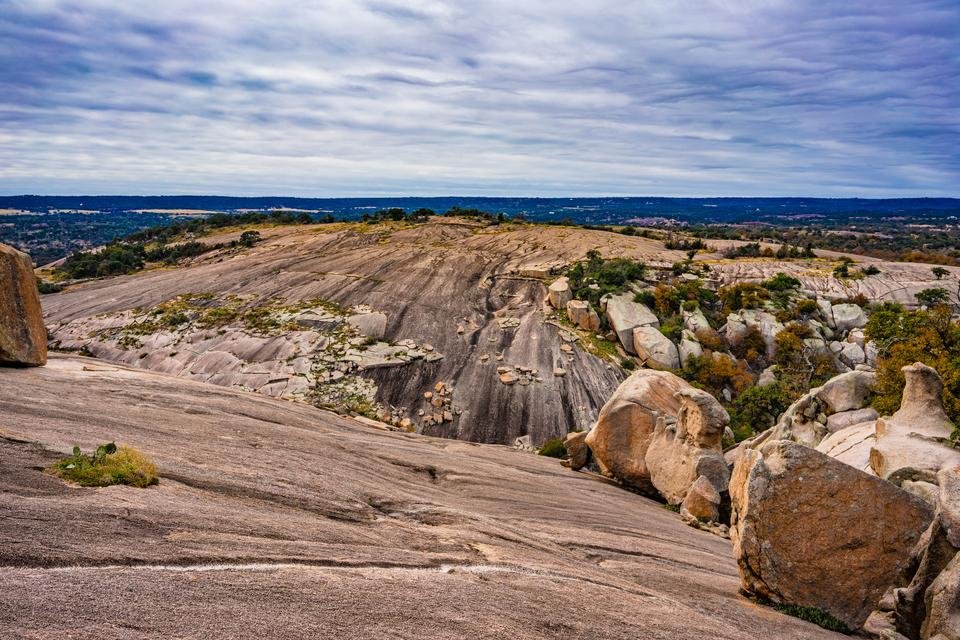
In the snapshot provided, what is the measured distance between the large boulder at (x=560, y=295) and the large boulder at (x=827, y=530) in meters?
42.7

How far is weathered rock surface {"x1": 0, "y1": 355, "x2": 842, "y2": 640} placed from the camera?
7.84 metres

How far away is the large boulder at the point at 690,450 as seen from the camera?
889 inches

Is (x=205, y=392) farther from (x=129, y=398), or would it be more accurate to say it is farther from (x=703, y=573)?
(x=703, y=573)

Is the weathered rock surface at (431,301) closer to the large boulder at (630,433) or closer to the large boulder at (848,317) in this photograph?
the large boulder at (630,433)

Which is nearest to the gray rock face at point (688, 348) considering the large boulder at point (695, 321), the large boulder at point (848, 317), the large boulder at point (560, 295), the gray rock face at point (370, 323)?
the large boulder at point (695, 321)

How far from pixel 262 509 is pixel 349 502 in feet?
7.83

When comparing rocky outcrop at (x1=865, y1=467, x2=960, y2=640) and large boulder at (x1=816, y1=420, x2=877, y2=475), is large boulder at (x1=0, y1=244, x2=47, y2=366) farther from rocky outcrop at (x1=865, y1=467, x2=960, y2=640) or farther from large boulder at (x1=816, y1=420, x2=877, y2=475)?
large boulder at (x1=816, y1=420, x2=877, y2=475)

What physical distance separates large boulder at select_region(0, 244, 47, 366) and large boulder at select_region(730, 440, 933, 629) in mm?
23052

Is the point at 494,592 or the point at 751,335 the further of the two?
the point at 751,335

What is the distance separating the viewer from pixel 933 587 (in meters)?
11.4

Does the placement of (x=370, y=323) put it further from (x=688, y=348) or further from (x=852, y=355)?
(x=852, y=355)

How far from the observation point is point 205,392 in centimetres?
2108

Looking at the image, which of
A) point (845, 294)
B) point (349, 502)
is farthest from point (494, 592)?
point (845, 294)

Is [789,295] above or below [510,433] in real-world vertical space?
above
